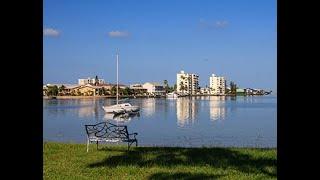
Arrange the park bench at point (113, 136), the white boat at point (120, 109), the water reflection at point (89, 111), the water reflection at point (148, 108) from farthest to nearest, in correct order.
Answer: the water reflection at point (148, 108) < the water reflection at point (89, 111) < the white boat at point (120, 109) < the park bench at point (113, 136)

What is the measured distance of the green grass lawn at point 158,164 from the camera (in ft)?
30.8

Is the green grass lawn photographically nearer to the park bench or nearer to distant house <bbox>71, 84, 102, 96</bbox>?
the park bench

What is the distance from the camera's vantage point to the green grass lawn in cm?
938

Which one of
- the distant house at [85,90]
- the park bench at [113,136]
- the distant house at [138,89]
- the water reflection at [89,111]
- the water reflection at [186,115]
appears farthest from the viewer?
the distant house at [138,89]

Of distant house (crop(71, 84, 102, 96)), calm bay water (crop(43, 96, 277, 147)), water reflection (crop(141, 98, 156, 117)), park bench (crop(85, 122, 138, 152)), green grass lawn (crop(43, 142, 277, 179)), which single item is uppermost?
distant house (crop(71, 84, 102, 96))

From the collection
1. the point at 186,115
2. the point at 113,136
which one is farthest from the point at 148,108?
the point at 113,136

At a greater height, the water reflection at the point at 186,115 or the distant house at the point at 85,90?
the distant house at the point at 85,90

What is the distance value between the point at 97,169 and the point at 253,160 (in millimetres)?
3662

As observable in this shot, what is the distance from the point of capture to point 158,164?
1090 centimetres

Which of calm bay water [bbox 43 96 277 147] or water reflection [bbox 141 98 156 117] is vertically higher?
water reflection [bbox 141 98 156 117]

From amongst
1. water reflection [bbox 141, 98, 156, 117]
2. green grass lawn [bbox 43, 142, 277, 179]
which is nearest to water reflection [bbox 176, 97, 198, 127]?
water reflection [bbox 141, 98, 156, 117]

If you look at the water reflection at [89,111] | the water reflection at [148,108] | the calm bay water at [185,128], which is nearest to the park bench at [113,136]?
the calm bay water at [185,128]

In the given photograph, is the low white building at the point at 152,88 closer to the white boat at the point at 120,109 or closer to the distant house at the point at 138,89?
the distant house at the point at 138,89
